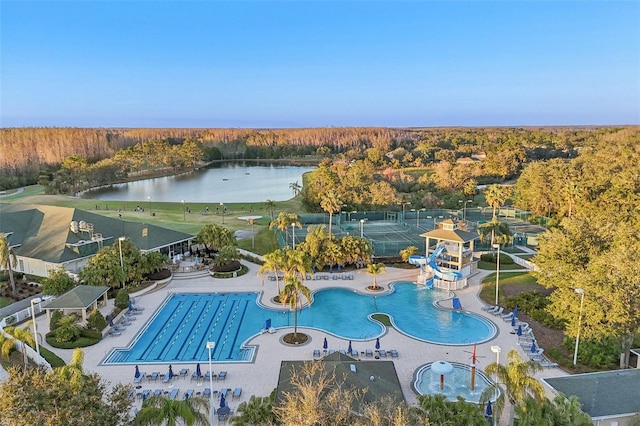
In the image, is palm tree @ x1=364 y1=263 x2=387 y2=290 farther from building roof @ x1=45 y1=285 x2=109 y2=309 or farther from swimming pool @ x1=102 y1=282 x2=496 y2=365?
building roof @ x1=45 y1=285 x2=109 y2=309

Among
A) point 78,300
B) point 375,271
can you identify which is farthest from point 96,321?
point 375,271

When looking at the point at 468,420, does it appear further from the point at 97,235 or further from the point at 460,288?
the point at 97,235

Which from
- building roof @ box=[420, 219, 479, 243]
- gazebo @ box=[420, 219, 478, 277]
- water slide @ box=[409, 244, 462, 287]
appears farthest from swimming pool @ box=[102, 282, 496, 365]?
building roof @ box=[420, 219, 479, 243]

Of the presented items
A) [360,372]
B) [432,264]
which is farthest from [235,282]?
[360,372]

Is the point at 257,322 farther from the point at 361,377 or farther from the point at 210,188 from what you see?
the point at 210,188

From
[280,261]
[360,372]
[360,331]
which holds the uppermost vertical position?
[280,261]

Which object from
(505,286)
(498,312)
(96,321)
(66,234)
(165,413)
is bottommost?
(498,312)
